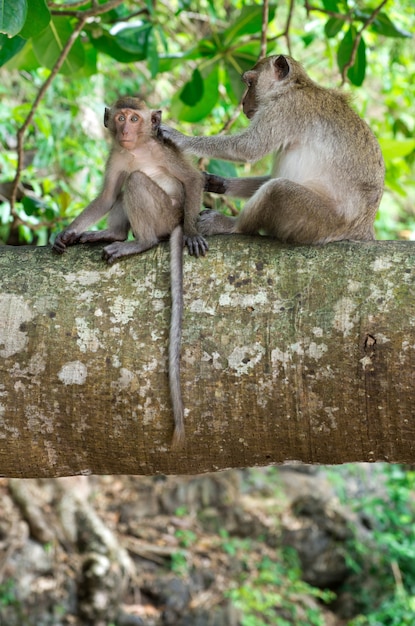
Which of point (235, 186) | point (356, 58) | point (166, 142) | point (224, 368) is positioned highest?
point (356, 58)

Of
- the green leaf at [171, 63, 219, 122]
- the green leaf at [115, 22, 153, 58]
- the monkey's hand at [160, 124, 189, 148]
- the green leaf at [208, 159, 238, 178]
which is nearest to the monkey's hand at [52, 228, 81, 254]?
the monkey's hand at [160, 124, 189, 148]

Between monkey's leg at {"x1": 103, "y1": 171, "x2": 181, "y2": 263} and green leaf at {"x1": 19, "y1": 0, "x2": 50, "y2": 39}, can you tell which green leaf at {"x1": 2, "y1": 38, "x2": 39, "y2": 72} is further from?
monkey's leg at {"x1": 103, "y1": 171, "x2": 181, "y2": 263}

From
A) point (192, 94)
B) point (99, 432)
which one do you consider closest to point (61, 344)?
point (99, 432)

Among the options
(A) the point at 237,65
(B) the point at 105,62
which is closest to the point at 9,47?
(A) the point at 237,65

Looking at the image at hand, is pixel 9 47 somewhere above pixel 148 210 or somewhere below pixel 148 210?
above

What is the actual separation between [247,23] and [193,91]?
56 cm

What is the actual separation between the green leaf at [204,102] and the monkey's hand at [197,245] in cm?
214

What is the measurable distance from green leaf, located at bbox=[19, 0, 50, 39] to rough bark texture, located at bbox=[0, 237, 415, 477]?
3.80 ft

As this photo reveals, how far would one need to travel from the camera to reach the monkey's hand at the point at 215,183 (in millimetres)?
3643

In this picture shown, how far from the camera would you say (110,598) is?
24.8ft

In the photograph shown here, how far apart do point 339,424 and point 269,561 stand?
24.1 ft

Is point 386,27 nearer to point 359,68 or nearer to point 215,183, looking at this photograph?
point 359,68

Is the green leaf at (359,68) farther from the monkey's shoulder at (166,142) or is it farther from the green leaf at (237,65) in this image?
the monkey's shoulder at (166,142)

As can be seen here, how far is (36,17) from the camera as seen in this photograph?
291 centimetres
